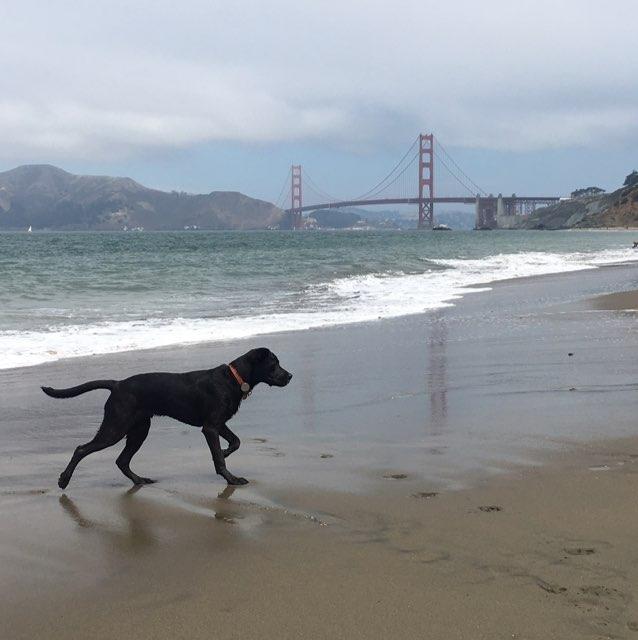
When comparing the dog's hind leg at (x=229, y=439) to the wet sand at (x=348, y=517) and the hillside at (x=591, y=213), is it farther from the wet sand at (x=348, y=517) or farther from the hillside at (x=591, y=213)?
the hillside at (x=591, y=213)

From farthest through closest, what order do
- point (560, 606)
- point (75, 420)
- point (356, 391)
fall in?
point (356, 391) < point (75, 420) < point (560, 606)

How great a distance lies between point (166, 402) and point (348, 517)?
4.15 feet

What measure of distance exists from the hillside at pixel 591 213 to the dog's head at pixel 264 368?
111 meters

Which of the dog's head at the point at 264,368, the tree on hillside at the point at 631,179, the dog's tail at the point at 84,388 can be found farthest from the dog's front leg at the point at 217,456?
the tree on hillside at the point at 631,179

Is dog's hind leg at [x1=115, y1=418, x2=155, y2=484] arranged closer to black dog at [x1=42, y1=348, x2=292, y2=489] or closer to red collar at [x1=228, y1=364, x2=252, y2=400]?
black dog at [x1=42, y1=348, x2=292, y2=489]

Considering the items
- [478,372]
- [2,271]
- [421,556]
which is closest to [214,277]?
[2,271]

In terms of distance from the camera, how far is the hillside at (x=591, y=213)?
4400 inches

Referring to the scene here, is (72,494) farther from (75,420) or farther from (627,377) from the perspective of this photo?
(627,377)

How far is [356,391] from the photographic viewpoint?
6.48 m

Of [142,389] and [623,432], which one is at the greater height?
[142,389]

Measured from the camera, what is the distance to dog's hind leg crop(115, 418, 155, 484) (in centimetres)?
423

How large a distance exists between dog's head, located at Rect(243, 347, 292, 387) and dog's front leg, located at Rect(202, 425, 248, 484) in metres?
0.37

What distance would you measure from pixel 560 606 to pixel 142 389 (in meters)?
2.39

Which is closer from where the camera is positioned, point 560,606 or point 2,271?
point 560,606
